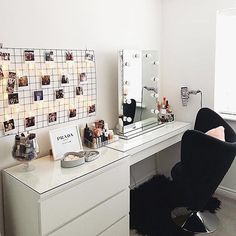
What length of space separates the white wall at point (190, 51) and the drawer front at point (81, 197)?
4.56ft

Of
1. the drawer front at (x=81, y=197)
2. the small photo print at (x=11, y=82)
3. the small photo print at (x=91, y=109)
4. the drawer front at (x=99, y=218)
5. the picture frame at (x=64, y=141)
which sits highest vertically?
the small photo print at (x=11, y=82)

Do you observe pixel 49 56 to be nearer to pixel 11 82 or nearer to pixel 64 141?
pixel 11 82

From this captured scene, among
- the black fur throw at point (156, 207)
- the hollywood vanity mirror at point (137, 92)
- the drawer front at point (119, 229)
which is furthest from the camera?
the hollywood vanity mirror at point (137, 92)

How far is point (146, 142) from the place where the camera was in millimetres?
2328

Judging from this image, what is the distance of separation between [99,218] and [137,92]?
131cm

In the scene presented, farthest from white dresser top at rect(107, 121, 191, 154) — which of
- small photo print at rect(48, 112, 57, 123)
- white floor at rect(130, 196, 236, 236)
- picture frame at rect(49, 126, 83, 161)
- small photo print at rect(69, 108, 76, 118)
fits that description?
white floor at rect(130, 196, 236, 236)

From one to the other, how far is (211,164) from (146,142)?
0.57 metres

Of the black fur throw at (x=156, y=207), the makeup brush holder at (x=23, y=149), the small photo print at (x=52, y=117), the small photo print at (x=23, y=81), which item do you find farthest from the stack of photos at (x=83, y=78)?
the black fur throw at (x=156, y=207)

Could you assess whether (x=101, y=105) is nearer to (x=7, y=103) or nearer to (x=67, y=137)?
(x=67, y=137)

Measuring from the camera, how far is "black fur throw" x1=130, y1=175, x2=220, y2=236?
7.55ft

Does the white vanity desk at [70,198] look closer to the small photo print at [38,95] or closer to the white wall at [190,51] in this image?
the small photo print at [38,95]

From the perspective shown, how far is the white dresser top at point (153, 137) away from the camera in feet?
7.22

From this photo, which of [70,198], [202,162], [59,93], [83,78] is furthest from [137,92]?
[70,198]

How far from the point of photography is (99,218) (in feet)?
5.91
